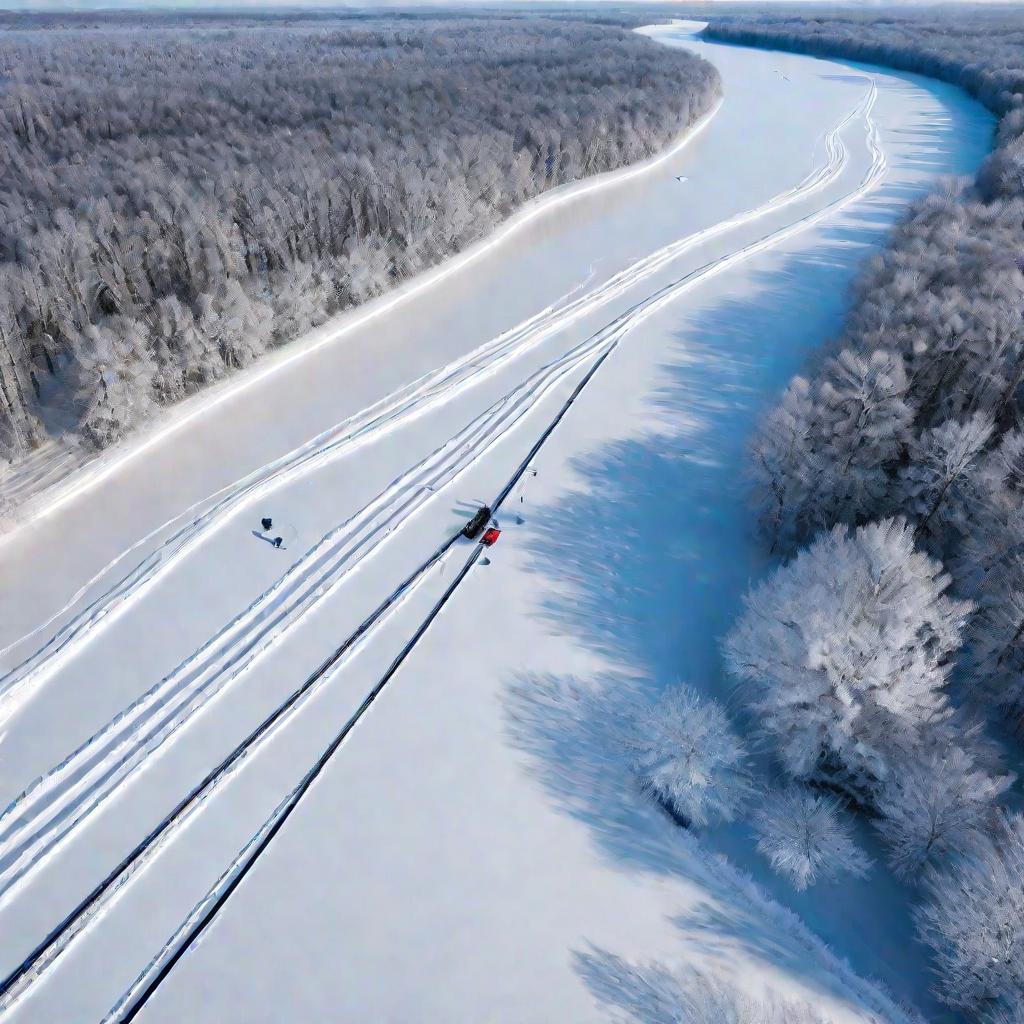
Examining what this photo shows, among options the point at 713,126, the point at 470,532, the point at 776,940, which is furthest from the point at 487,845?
the point at 713,126

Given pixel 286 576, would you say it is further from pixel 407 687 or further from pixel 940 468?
pixel 940 468

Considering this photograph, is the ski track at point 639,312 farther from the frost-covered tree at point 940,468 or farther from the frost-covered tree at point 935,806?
the frost-covered tree at point 940,468

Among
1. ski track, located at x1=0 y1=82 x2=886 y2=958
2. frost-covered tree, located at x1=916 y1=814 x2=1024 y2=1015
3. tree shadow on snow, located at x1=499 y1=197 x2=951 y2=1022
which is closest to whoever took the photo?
frost-covered tree, located at x1=916 y1=814 x2=1024 y2=1015

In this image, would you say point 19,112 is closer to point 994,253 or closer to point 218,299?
point 218,299

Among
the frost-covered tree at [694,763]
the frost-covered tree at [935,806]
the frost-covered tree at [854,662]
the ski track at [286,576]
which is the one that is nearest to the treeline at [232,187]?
the ski track at [286,576]

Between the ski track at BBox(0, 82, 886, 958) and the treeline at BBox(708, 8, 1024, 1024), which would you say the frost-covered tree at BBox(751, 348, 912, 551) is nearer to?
the treeline at BBox(708, 8, 1024, 1024)

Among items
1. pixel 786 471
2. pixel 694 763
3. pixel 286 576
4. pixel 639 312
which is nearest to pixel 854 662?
pixel 694 763

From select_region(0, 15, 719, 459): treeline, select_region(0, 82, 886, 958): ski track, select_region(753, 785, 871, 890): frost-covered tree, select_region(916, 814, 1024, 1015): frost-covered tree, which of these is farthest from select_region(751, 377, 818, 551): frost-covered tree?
select_region(0, 15, 719, 459): treeline
